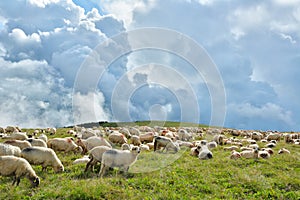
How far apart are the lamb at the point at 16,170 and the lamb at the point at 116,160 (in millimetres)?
3284

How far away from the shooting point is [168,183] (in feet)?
41.8

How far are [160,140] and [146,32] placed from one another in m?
10.4

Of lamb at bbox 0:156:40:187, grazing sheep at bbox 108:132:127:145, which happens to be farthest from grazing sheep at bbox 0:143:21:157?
grazing sheep at bbox 108:132:127:145

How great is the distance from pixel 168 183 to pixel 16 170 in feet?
23.5

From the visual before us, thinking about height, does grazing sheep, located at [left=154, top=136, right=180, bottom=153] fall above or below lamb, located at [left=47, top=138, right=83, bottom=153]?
above

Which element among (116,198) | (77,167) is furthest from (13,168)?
(116,198)

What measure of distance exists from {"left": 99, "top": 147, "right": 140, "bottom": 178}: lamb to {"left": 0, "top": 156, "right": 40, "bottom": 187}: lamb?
3.28 m

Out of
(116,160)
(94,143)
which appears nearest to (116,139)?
(94,143)

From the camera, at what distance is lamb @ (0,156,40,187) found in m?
12.2

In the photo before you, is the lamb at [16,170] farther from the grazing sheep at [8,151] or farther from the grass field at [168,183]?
the grazing sheep at [8,151]

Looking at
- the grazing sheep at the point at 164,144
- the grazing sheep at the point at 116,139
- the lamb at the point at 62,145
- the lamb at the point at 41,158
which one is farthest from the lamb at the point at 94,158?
the grazing sheep at the point at 116,139

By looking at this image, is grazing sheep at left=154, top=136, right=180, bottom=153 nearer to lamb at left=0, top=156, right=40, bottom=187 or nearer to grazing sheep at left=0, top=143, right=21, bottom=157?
grazing sheep at left=0, top=143, right=21, bottom=157

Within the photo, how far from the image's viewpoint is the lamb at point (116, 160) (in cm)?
1438

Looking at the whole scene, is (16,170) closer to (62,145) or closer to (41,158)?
(41,158)
